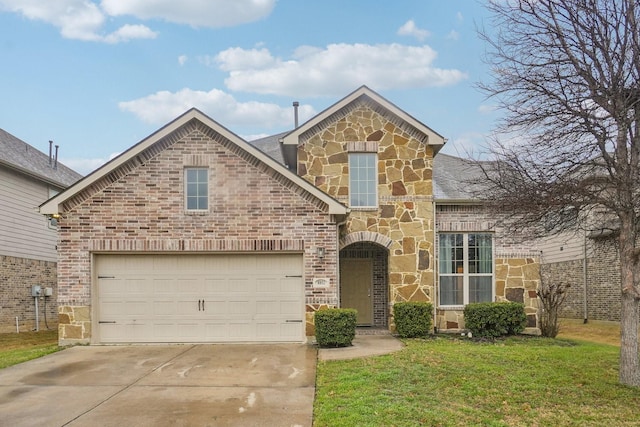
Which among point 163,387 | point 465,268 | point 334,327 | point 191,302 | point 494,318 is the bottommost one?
point 163,387

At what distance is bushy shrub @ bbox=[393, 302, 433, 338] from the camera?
13945 mm

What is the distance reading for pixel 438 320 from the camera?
15219mm

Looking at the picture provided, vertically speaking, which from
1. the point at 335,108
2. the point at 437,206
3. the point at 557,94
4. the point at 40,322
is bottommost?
the point at 40,322

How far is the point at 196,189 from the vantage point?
1298cm

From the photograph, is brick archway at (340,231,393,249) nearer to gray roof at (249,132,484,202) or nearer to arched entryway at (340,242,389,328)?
arched entryway at (340,242,389,328)

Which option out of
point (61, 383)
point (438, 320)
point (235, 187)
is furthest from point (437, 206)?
point (61, 383)

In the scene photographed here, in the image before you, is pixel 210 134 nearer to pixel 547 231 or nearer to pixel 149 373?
pixel 149 373

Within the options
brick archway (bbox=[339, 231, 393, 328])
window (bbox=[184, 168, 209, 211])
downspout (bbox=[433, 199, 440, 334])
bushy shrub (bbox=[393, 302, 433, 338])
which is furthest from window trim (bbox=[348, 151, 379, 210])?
window (bbox=[184, 168, 209, 211])

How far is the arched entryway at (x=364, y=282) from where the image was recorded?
16688 millimetres

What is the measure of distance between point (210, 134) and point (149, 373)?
5.94 m

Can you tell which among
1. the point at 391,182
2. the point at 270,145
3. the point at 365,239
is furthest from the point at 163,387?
the point at 270,145

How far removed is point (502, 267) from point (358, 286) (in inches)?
173

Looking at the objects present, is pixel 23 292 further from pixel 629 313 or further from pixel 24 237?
pixel 629 313

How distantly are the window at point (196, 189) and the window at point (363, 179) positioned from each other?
166 inches
